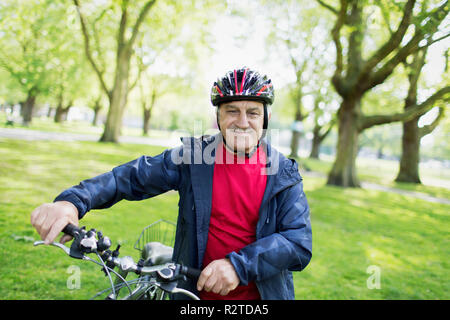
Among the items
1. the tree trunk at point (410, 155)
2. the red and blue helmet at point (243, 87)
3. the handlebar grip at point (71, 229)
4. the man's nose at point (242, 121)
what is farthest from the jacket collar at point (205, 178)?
the tree trunk at point (410, 155)

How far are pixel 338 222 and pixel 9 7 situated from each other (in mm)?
21153

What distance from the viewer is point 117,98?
22.7 metres

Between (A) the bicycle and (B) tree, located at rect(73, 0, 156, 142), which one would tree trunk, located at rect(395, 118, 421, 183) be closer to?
(B) tree, located at rect(73, 0, 156, 142)

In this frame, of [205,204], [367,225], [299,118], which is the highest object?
[299,118]

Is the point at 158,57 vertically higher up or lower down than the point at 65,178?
higher up

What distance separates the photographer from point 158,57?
34938mm

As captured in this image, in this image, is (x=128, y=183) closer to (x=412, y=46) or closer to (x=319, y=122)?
(x=412, y=46)

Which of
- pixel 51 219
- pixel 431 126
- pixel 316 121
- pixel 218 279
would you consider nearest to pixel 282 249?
pixel 218 279

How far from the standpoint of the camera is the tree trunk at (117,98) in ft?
72.6

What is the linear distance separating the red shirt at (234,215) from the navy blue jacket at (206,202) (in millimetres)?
68

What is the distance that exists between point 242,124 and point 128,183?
0.86 metres

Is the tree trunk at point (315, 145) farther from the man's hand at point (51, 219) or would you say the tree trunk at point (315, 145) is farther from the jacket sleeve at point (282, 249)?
the man's hand at point (51, 219)
